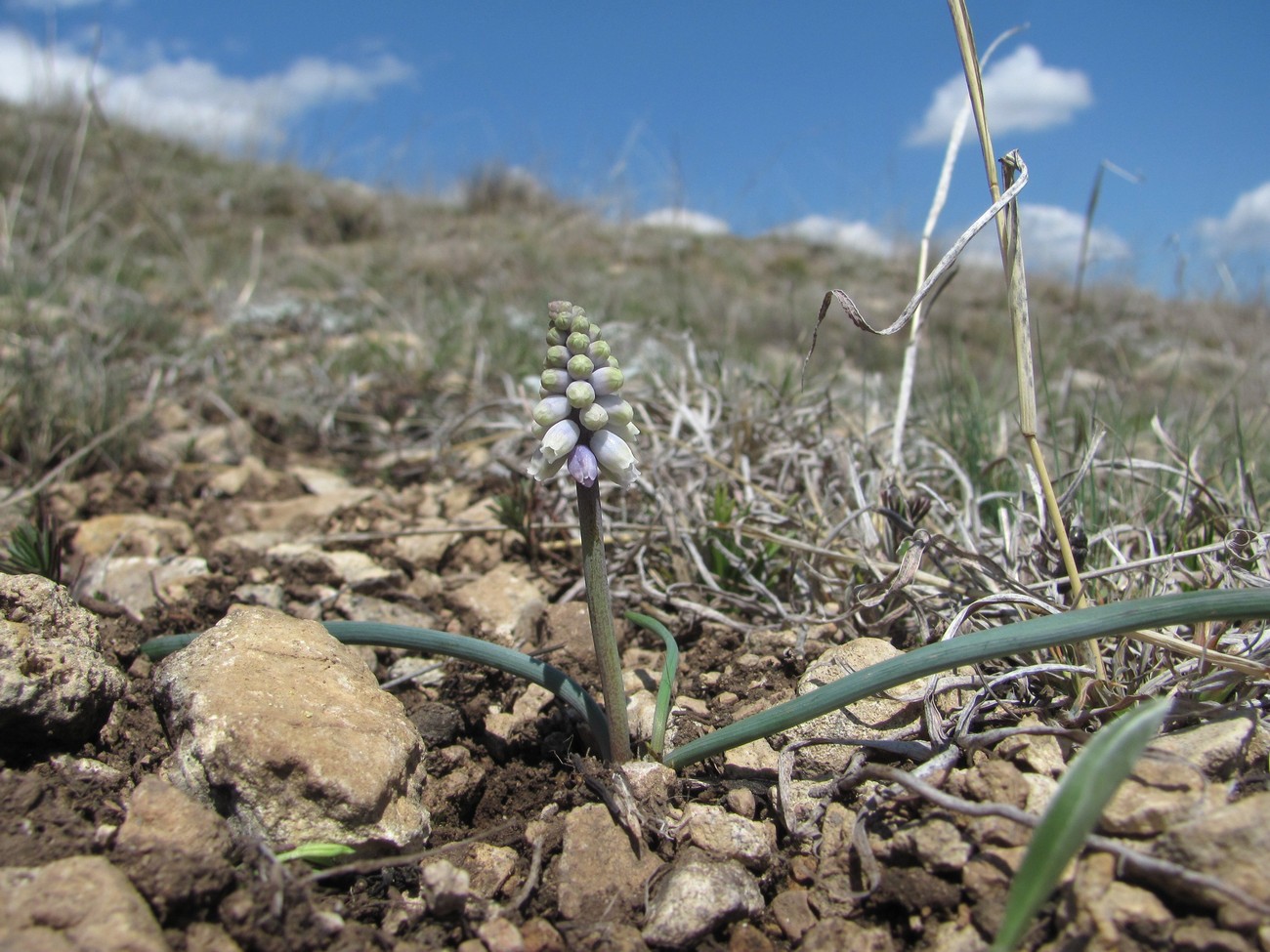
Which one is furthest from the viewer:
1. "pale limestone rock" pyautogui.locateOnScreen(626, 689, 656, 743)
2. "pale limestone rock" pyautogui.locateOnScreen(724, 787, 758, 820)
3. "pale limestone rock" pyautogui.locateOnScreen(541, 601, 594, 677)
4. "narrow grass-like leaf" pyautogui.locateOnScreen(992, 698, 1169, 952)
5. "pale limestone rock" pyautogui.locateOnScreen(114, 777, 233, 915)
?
"pale limestone rock" pyautogui.locateOnScreen(541, 601, 594, 677)

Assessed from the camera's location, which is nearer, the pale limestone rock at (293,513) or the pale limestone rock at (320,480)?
the pale limestone rock at (293,513)

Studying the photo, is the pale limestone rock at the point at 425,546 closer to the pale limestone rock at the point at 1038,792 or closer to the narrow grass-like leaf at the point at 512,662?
the narrow grass-like leaf at the point at 512,662

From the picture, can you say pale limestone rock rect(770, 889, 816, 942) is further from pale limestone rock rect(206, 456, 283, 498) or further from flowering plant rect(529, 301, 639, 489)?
pale limestone rock rect(206, 456, 283, 498)

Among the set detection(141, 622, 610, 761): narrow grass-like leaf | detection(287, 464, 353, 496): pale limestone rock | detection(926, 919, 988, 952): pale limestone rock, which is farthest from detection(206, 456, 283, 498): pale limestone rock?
detection(926, 919, 988, 952): pale limestone rock

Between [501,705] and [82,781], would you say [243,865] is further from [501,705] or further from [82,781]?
[501,705]

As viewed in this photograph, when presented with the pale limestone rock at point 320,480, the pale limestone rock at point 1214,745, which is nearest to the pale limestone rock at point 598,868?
the pale limestone rock at point 1214,745

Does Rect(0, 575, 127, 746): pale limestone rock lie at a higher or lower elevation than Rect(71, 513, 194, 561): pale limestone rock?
lower
